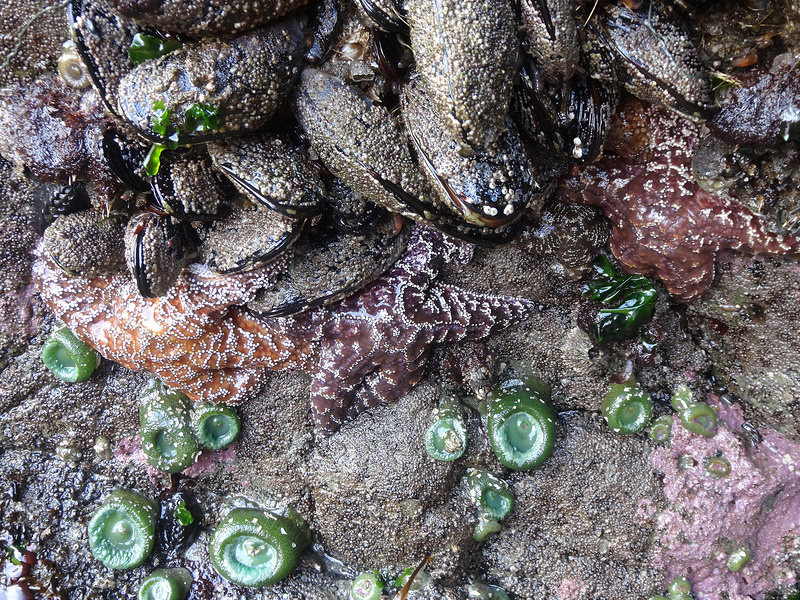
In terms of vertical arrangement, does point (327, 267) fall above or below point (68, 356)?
above

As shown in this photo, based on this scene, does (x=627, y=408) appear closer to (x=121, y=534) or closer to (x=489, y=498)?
(x=489, y=498)

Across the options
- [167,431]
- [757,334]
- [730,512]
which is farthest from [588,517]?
[167,431]

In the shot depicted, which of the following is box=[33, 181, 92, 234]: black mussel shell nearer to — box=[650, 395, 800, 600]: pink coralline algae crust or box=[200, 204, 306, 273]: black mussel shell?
box=[200, 204, 306, 273]: black mussel shell

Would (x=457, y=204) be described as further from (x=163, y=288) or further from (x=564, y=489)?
(x=564, y=489)

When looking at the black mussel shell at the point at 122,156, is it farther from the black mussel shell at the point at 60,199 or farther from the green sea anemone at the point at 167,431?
the green sea anemone at the point at 167,431

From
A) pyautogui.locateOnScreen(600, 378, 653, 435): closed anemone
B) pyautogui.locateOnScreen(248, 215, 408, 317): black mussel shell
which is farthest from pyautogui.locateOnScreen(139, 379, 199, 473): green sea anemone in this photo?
pyautogui.locateOnScreen(600, 378, 653, 435): closed anemone
